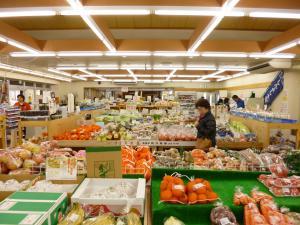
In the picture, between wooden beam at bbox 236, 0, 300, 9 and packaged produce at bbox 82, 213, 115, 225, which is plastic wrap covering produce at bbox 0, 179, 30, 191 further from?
wooden beam at bbox 236, 0, 300, 9

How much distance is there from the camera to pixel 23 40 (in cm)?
594

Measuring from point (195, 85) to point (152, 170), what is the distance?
786 inches

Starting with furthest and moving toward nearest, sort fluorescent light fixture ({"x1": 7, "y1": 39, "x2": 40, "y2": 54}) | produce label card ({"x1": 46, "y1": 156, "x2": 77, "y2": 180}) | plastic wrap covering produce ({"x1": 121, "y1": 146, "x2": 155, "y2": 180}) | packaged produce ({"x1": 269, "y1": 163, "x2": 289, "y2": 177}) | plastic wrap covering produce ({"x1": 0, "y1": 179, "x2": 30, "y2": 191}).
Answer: fluorescent light fixture ({"x1": 7, "y1": 39, "x2": 40, "y2": 54}) → plastic wrap covering produce ({"x1": 121, "y1": 146, "x2": 155, "y2": 180}) → packaged produce ({"x1": 269, "y1": 163, "x2": 289, "y2": 177}) → produce label card ({"x1": 46, "y1": 156, "x2": 77, "y2": 180}) → plastic wrap covering produce ({"x1": 0, "y1": 179, "x2": 30, "y2": 191})

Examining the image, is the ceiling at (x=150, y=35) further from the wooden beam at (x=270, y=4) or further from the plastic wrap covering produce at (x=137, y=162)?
the plastic wrap covering produce at (x=137, y=162)

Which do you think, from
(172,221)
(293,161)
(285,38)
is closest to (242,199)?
(172,221)

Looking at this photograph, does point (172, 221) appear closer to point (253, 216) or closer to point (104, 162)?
point (253, 216)

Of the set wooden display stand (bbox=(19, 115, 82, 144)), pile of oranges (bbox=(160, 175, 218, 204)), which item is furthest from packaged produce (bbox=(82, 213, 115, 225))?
wooden display stand (bbox=(19, 115, 82, 144))

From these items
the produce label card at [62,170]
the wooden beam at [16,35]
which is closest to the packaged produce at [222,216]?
the produce label card at [62,170]

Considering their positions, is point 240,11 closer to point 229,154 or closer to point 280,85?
point 229,154

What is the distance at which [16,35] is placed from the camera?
223 inches

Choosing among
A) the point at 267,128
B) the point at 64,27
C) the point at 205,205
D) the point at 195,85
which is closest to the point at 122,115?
the point at 64,27

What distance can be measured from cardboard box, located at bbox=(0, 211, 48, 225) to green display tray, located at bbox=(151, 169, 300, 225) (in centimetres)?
87

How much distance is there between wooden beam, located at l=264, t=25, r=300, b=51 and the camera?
529 centimetres

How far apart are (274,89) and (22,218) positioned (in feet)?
35.2
